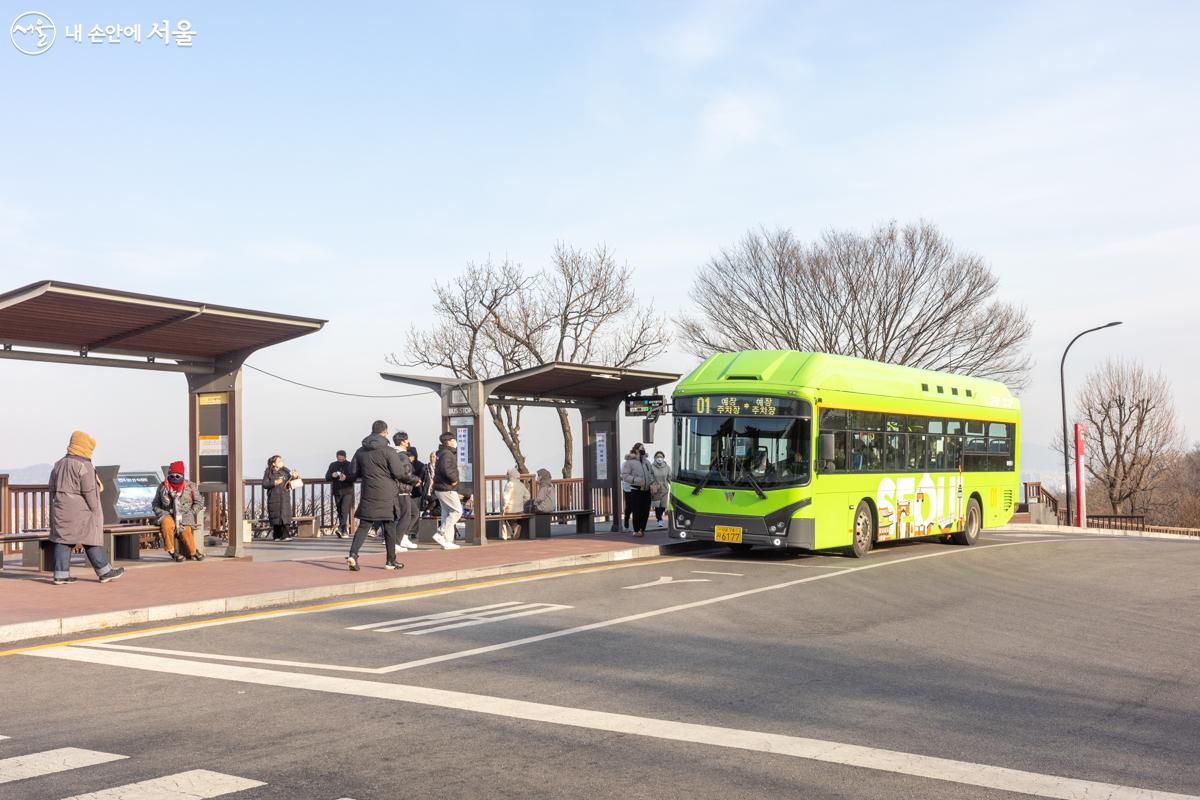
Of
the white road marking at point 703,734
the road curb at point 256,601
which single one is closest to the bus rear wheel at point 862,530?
the road curb at point 256,601

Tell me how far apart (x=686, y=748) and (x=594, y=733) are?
56 centimetres

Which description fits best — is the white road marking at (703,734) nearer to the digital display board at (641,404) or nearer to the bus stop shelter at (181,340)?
the bus stop shelter at (181,340)

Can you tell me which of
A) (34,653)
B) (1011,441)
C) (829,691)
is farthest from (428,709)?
(1011,441)

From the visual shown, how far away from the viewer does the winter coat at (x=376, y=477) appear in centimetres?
1477

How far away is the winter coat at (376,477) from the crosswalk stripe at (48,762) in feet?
29.2

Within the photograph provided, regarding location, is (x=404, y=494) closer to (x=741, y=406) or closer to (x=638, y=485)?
(x=741, y=406)

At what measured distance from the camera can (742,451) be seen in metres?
17.9

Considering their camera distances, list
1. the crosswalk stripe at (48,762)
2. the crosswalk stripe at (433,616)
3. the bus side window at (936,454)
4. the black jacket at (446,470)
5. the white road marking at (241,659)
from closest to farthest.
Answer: the crosswalk stripe at (48,762) < the white road marking at (241,659) < the crosswalk stripe at (433,616) < the black jacket at (446,470) < the bus side window at (936,454)

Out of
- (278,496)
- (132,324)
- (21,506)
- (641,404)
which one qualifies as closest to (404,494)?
(132,324)

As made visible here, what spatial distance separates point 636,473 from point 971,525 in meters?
6.72

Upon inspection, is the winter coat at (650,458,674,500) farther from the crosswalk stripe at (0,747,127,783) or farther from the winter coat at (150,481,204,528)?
the crosswalk stripe at (0,747,127,783)

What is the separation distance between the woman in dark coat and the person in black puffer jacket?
7905 mm

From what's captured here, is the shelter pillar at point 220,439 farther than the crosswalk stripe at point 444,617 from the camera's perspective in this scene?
Yes

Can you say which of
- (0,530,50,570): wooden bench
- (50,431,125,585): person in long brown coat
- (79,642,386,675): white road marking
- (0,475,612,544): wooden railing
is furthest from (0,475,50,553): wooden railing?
(79,642,386,675): white road marking
